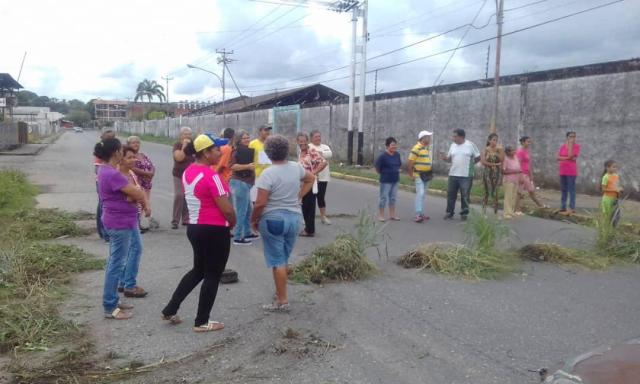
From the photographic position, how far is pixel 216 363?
4.01 m

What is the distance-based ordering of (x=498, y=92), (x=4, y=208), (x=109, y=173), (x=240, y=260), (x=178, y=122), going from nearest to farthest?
(x=109, y=173) → (x=240, y=260) → (x=4, y=208) → (x=498, y=92) → (x=178, y=122)

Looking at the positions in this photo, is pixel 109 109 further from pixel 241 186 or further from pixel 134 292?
pixel 134 292

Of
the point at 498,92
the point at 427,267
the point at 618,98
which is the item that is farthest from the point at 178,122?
the point at 427,267

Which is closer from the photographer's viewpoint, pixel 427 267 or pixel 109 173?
pixel 109 173

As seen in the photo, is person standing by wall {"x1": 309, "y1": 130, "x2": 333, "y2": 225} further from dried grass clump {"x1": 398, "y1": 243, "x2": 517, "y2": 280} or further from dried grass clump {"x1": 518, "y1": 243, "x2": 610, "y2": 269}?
dried grass clump {"x1": 518, "y1": 243, "x2": 610, "y2": 269}

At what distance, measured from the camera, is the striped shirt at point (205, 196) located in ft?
14.3

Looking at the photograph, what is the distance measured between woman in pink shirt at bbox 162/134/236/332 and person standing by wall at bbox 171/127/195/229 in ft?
12.6

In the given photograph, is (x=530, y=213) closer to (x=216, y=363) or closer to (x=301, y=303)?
(x=301, y=303)

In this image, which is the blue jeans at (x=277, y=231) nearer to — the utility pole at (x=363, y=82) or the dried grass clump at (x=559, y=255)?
the dried grass clump at (x=559, y=255)

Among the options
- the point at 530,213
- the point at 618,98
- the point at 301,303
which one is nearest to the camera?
the point at 301,303

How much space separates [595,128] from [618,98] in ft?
2.95

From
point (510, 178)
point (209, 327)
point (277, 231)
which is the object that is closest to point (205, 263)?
point (209, 327)

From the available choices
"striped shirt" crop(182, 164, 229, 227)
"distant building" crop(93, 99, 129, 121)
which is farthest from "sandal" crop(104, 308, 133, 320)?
"distant building" crop(93, 99, 129, 121)

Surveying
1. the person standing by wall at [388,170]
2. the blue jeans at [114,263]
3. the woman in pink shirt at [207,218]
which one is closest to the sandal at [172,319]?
the woman in pink shirt at [207,218]
